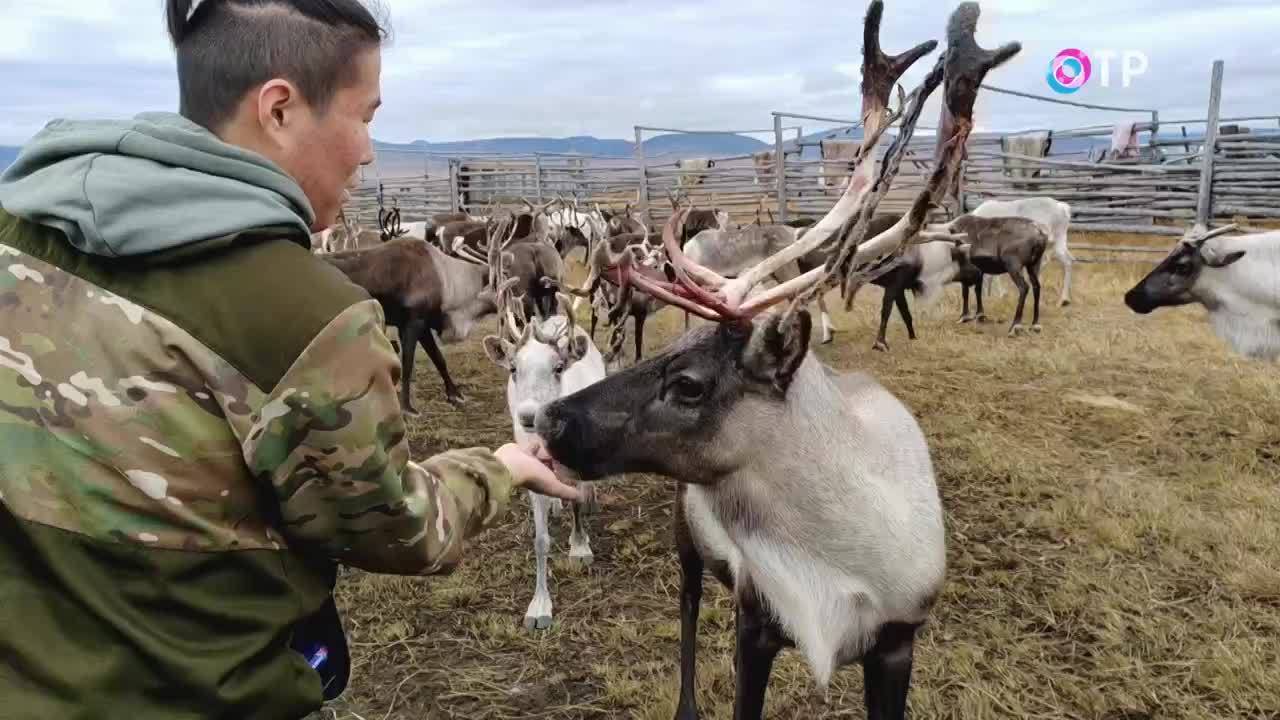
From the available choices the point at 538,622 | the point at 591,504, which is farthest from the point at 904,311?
the point at 538,622

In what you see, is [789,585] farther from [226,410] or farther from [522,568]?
[522,568]

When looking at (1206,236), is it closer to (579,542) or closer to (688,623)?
(579,542)

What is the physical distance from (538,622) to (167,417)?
316cm

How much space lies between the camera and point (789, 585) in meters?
2.26

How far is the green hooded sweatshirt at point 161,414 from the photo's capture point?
3.47 feet

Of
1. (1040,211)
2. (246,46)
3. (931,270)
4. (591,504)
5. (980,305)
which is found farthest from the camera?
(1040,211)

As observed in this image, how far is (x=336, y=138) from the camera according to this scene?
51.1 inches

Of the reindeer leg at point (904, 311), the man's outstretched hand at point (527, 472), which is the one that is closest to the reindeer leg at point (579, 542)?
the man's outstretched hand at point (527, 472)

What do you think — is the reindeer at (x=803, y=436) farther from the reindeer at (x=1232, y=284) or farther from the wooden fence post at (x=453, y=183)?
the wooden fence post at (x=453, y=183)

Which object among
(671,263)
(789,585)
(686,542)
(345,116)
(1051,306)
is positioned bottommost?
(1051,306)

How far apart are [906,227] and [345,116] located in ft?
4.85

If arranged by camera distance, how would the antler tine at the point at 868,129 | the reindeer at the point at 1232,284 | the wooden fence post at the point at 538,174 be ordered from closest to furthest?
the antler tine at the point at 868,129 < the reindeer at the point at 1232,284 < the wooden fence post at the point at 538,174

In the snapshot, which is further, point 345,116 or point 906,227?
point 906,227

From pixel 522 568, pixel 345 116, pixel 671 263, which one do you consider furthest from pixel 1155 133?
pixel 345 116
